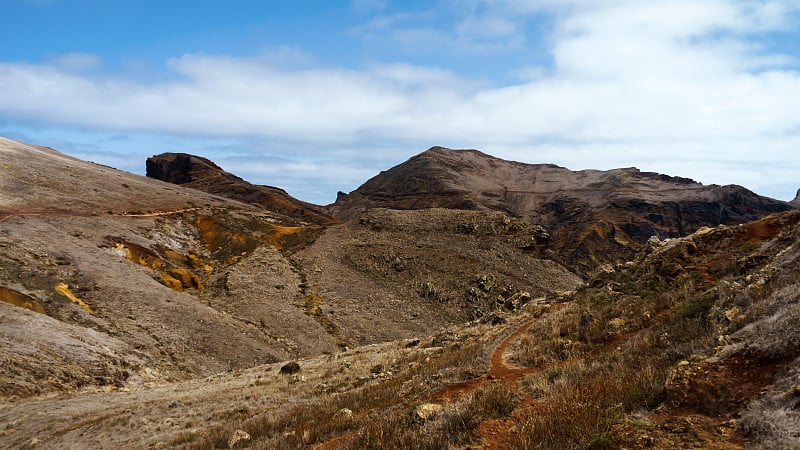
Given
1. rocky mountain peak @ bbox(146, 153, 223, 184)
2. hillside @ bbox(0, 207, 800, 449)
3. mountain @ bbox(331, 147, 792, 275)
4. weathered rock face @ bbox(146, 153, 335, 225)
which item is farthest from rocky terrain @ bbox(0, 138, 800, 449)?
rocky mountain peak @ bbox(146, 153, 223, 184)

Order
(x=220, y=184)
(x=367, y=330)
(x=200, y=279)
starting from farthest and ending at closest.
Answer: (x=220, y=184) < (x=200, y=279) < (x=367, y=330)

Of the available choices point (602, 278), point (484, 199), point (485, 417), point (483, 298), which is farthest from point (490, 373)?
point (484, 199)

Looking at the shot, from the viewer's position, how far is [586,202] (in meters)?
156

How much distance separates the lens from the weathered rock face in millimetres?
131750

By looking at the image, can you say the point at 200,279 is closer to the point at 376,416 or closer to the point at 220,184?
the point at 376,416

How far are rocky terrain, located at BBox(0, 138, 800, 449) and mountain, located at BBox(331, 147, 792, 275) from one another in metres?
72.9

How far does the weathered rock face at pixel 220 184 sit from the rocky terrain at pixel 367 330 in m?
57.3

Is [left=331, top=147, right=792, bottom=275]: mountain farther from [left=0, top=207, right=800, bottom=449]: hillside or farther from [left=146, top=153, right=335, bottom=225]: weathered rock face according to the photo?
[left=0, top=207, right=800, bottom=449]: hillside

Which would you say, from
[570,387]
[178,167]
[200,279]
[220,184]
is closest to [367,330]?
[200,279]

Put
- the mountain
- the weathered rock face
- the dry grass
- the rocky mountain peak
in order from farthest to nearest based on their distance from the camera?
the rocky mountain peak < the weathered rock face < the mountain < the dry grass

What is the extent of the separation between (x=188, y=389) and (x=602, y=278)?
2235cm

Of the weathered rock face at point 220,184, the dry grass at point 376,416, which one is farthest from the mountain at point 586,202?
the dry grass at point 376,416

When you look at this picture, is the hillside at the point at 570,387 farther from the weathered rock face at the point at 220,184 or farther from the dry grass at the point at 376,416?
the weathered rock face at the point at 220,184

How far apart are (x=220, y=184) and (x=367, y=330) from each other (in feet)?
386
